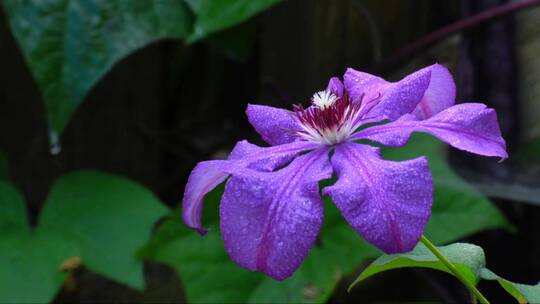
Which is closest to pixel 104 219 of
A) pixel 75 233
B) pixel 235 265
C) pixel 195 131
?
pixel 75 233

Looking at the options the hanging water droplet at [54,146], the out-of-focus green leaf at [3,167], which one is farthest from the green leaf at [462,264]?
the hanging water droplet at [54,146]

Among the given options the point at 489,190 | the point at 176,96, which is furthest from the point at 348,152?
the point at 176,96

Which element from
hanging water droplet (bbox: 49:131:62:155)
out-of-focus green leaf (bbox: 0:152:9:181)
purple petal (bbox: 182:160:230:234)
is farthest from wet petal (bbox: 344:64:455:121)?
hanging water droplet (bbox: 49:131:62:155)

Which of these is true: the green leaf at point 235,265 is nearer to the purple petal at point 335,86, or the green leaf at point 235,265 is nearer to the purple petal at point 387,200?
the purple petal at point 335,86

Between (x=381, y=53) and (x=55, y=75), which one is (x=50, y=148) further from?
(x=381, y=53)

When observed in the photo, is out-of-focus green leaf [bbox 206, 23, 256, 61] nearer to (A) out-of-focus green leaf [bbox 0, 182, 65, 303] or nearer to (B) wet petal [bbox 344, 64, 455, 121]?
(A) out-of-focus green leaf [bbox 0, 182, 65, 303]
